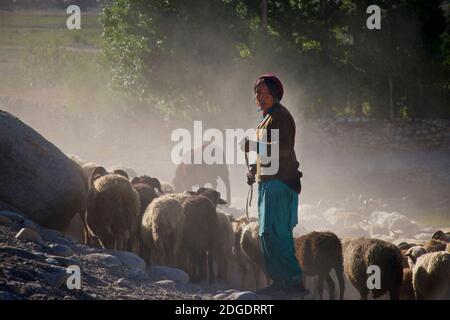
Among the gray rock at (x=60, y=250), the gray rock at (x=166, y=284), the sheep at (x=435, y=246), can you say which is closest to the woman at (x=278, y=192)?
the gray rock at (x=166, y=284)

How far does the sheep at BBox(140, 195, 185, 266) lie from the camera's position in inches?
381

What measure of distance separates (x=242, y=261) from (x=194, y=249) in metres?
0.88

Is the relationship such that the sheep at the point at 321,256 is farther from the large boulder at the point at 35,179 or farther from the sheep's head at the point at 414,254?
the large boulder at the point at 35,179

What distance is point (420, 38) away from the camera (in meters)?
28.2

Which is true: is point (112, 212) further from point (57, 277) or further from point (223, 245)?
point (57, 277)

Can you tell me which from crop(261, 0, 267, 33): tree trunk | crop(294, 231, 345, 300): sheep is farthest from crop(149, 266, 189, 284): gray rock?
crop(261, 0, 267, 33): tree trunk

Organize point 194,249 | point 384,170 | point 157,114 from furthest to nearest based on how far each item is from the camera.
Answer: point 157,114 → point 384,170 → point 194,249

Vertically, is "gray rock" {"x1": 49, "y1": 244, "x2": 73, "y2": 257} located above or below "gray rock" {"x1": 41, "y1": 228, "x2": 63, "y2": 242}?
below

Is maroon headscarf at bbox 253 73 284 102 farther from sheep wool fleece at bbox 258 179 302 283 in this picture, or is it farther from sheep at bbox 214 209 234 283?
sheep at bbox 214 209 234 283

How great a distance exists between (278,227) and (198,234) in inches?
85.3

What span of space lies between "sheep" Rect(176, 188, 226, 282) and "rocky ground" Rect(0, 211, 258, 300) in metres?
0.59

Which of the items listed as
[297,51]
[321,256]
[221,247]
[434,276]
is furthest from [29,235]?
[297,51]
